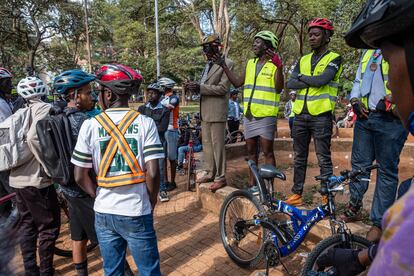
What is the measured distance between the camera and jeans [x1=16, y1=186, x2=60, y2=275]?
3.02 m

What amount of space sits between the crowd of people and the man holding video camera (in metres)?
0.02

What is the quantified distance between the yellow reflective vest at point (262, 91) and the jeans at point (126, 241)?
226 centimetres

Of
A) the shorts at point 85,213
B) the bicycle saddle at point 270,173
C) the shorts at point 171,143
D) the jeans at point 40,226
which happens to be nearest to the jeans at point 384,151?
the bicycle saddle at point 270,173

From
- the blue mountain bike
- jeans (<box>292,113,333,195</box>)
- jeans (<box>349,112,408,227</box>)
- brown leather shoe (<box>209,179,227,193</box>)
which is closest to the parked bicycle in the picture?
brown leather shoe (<box>209,179,227,193</box>)

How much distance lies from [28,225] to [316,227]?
303cm

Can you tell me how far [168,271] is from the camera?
3396 millimetres

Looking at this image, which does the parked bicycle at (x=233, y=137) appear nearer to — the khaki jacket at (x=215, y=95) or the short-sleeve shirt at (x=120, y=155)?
the khaki jacket at (x=215, y=95)

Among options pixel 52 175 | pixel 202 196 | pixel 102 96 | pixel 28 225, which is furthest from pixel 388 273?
pixel 202 196

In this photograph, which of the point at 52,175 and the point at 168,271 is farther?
the point at 168,271

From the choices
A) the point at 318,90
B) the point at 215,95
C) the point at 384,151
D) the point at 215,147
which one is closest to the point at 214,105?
the point at 215,95

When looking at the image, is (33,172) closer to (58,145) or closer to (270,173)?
(58,145)

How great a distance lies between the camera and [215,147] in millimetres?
4559

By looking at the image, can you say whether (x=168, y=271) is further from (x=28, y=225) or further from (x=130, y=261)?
(x=28, y=225)

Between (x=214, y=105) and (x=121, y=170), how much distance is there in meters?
2.45
